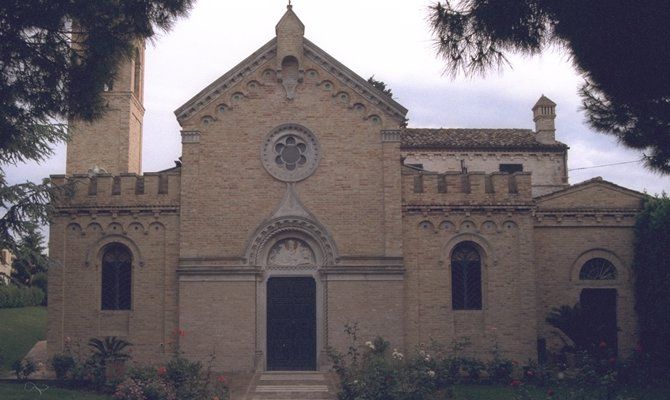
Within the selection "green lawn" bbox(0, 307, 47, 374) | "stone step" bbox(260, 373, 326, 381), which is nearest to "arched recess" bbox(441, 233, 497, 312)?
"stone step" bbox(260, 373, 326, 381)

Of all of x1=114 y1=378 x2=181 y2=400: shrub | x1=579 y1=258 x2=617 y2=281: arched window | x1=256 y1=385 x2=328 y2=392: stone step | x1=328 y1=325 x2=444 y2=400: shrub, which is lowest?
x1=256 y1=385 x2=328 y2=392: stone step

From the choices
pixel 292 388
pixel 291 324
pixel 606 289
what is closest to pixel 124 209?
pixel 291 324

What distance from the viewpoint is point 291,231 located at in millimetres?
23078

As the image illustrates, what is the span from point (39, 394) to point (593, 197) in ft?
57.9

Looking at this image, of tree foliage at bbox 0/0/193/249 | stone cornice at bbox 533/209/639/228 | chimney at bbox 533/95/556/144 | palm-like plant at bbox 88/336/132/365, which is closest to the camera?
tree foliage at bbox 0/0/193/249

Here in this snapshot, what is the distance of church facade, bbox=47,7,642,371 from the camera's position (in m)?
22.6

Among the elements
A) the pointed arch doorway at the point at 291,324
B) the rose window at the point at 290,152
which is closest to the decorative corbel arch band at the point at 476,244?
the pointed arch doorway at the point at 291,324

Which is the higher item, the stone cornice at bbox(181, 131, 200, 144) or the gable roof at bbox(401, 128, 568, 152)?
the gable roof at bbox(401, 128, 568, 152)

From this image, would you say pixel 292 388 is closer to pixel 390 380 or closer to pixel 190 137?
pixel 390 380

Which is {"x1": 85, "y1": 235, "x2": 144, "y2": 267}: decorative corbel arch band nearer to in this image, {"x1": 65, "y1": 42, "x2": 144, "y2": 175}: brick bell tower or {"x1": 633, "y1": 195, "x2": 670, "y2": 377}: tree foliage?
{"x1": 65, "y1": 42, "x2": 144, "y2": 175}: brick bell tower

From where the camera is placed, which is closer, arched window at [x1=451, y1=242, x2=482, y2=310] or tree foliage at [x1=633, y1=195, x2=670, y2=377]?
tree foliage at [x1=633, y1=195, x2=670, y2=377]

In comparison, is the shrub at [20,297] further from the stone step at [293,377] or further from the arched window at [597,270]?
the arched window at [597,270]

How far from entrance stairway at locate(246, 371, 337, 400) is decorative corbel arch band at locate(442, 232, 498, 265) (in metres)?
5.34

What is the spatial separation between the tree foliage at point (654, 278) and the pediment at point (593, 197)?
572 millimetres
